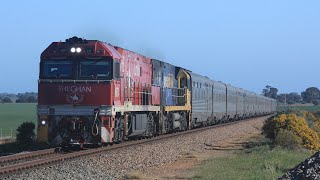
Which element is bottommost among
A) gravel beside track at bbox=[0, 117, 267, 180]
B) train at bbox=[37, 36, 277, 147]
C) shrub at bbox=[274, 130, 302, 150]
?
A: gravel beside track at bbox=[0, 117, 267, 180]

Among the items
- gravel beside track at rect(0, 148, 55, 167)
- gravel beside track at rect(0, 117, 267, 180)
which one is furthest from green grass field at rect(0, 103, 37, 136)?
gravel beside track at rect(0, 148, 55, 167)

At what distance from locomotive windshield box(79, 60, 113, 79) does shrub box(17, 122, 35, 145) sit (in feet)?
18.6

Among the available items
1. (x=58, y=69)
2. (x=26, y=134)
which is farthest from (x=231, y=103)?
(x=58, y=69)

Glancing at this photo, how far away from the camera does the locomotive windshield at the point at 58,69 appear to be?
18.3 meters

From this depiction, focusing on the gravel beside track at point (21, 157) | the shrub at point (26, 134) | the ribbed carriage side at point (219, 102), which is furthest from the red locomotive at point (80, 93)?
the ribbed carriage side at point (219, 102)

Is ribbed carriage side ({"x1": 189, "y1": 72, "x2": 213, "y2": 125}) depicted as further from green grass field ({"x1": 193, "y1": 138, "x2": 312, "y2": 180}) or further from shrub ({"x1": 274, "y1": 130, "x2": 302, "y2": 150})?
green grass field ({"x1": 193, "y1": 138, "x2": 312, "y2": 180})

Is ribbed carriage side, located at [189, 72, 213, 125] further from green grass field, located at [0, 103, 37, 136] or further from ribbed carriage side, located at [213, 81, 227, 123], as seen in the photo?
green grass field, located at [0, 103, 37, 136]

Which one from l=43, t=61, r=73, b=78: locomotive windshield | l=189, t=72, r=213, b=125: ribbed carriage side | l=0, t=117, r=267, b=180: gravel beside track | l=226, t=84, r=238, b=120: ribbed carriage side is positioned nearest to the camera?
l=0, t=117, r=267, b=180: gravel beside track

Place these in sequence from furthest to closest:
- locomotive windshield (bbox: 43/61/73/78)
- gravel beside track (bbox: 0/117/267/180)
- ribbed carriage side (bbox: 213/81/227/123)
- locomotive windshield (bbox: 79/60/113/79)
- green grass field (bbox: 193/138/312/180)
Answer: ribbed carriage side (bbox: 213/81/227/123) < locomotive windshield (bbox: 43/61/73/78) < locomotive windshield (bbox: 79/60/113/79) < gravel beside track (bbox: 0/117/267/180) < green grass field (bbox: 193/138/312/180)

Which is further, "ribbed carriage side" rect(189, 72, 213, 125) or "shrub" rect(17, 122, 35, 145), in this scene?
"ribbed carriage side" rect(189, 72, 213, 125)

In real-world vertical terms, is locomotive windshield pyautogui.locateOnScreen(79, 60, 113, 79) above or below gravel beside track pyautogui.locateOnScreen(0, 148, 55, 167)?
above

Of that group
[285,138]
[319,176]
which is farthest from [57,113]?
[319,176]

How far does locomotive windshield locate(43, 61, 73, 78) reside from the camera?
18.3 meters

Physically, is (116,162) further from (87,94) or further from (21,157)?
(87,94)
